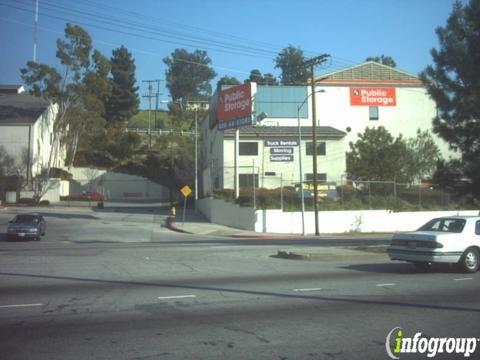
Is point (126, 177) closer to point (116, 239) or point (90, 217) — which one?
point (90, 217)

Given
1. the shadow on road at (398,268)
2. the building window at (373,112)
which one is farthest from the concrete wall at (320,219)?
the building window at (373,112)

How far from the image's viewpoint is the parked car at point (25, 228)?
29797mm

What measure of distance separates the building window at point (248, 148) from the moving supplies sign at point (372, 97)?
56.6 ft

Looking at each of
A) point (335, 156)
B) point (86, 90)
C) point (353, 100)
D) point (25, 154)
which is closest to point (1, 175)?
point (25, 154)

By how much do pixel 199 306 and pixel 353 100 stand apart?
188ft

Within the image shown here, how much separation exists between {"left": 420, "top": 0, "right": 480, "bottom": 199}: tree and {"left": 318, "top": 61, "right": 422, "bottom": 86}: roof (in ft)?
139

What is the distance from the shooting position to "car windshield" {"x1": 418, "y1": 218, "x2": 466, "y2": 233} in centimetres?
1426

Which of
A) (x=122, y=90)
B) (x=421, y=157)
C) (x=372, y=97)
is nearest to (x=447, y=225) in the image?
(x=421, y=157)

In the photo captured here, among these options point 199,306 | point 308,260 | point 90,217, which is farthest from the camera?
point 90,217

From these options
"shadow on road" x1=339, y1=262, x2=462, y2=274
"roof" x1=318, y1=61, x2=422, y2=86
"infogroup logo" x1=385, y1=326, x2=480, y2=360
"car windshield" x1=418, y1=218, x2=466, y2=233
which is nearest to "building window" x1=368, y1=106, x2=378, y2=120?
"roof" x1=318, y1=61, x2=422, y2=86

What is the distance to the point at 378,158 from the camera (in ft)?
165

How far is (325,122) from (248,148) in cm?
1397

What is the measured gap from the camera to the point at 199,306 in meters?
9.49

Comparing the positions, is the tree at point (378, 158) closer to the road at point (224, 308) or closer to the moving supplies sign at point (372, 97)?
the moving supplies sign at point (372, 97)
